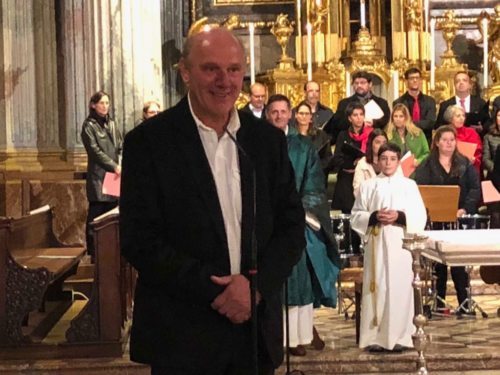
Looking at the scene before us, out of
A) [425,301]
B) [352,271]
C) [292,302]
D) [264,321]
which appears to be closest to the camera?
[264,321]

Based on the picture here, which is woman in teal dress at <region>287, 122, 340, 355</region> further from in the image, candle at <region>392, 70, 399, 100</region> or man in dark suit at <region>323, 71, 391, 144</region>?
candle at <region>392, 70, 399, 100</region>

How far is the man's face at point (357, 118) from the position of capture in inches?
442

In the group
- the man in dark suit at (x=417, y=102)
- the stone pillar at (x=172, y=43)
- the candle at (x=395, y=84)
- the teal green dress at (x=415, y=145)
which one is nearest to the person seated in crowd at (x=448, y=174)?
the teal green dress at (x=415, y=145)

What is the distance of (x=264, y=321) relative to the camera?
3.93m

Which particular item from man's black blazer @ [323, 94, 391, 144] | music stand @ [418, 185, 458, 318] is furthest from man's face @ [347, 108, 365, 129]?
music stand @ [418, 185, 458, 318]

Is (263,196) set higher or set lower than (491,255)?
higher

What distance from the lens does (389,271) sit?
8273 mm

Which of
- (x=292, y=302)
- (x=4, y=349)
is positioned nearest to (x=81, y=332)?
(x=4, y=349)

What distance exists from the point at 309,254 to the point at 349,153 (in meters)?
2.87

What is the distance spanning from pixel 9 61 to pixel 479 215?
17.6 feet

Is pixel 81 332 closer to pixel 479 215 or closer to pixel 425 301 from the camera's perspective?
pixel 425 301

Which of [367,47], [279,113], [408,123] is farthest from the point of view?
[367,47]

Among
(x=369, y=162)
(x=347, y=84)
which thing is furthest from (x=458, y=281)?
(x=347, y=84)

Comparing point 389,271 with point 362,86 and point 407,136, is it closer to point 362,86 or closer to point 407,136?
point 407,136
